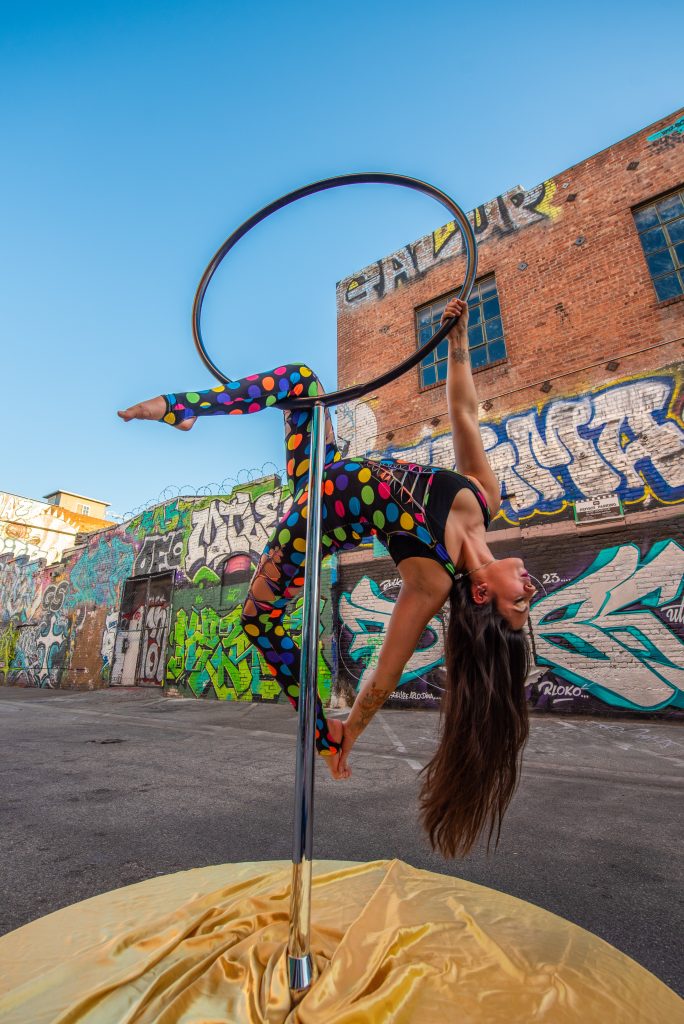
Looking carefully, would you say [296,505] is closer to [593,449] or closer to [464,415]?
[464,415]

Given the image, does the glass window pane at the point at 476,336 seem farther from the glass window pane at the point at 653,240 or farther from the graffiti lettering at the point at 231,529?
the graffiti lettering at the point at 231,529

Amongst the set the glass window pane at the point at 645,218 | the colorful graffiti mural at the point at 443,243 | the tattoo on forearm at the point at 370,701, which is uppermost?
the colorful graffiti mural at the point at 443,243

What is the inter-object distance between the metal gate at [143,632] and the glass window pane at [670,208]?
13866 millimetres

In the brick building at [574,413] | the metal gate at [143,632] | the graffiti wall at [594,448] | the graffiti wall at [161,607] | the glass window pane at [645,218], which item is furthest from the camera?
the metal gate at [143,632]

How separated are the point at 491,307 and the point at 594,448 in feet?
13.1

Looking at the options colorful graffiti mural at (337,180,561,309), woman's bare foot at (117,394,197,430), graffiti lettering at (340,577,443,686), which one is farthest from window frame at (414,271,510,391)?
woman's bare foot at (117,394,197,430)

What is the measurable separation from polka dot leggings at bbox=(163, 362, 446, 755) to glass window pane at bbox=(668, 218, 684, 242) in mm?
9827

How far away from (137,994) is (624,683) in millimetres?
7605

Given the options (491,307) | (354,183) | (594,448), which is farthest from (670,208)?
(354,183)

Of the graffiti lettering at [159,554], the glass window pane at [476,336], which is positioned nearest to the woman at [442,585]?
the glass window pane at [476,336]

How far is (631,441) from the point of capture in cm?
782

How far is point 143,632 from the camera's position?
13320mm

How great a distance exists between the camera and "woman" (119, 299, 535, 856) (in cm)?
184

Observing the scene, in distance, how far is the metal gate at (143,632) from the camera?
41.8ft
